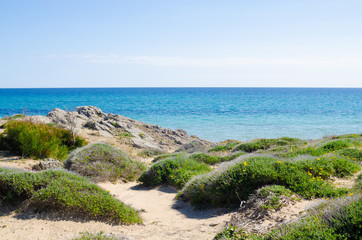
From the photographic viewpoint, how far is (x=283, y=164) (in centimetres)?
723

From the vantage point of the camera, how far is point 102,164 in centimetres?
1082

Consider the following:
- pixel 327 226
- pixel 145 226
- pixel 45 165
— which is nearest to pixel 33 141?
pixel 45 165

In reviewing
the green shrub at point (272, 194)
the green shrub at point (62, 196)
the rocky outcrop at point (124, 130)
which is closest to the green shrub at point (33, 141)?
the rocky outcrop at point (124, 130)

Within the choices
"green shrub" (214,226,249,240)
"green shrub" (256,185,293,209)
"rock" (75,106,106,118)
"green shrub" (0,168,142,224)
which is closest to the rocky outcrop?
"rock" (75,106,106,118)

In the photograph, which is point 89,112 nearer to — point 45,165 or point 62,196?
point 45,165

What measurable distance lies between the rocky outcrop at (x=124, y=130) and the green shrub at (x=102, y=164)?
7.52 meters

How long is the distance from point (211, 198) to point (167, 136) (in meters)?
19.4

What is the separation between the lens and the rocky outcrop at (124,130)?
825 inches

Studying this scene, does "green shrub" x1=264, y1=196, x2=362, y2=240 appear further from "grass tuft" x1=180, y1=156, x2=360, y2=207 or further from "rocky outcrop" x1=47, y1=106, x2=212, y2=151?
"rocky outcrop" x1=47, y1=106, x2=212, y2=151

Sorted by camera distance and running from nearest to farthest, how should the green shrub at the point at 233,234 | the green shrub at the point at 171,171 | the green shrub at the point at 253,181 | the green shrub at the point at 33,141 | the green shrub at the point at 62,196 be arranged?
the green shrub at the point at 233,234 < the green shrub at the point at 62,196 < the green shrub at the point at 253,181 < the green shrub at the point at 171,171 < the green shrub at the point at 33,141

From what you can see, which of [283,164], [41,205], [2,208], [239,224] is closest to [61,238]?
[41,205]

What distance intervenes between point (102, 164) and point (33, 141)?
13.5 ft

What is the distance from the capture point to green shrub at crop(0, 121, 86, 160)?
499 inches

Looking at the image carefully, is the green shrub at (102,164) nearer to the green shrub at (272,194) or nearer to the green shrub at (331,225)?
the green shrub at (272,194)
